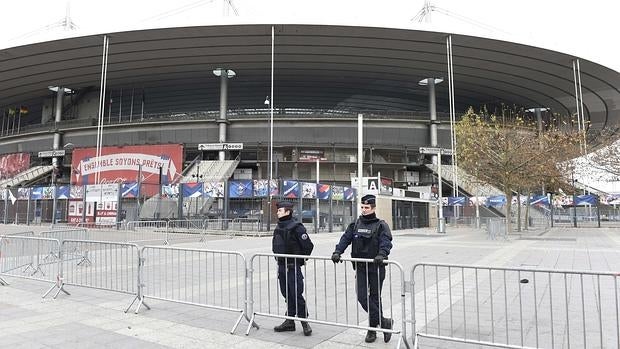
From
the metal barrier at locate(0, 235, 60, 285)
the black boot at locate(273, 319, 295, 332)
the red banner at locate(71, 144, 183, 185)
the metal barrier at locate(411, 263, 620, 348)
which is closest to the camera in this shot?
the metal barrier at locate(411, 263, 620, 348)

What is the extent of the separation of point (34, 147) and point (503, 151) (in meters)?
56.7

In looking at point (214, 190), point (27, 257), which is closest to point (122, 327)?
point (27, 257)

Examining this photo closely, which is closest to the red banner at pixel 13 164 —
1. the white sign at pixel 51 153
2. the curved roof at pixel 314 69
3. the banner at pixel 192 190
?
the white sign at pixel 51 153

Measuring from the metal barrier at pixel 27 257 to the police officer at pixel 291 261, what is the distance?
6657mm

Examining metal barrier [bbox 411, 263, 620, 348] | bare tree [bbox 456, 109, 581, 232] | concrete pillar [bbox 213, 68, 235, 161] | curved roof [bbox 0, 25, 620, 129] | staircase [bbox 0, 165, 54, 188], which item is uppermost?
curved roof [bbox 0, 25, 620, 129]

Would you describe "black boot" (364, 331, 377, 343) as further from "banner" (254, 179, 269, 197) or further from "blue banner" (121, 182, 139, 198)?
"blue banner" (121, 182, 139, 198)

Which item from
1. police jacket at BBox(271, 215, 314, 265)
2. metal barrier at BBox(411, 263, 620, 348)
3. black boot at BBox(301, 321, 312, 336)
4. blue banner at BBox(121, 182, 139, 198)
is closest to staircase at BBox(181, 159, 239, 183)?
blue banner at BBox(121, 182, 139, 198)

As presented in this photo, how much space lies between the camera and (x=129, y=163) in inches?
2030

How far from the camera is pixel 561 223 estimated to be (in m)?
40.9

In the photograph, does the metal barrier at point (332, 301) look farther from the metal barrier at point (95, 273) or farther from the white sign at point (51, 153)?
the white sign at point (51, 153)

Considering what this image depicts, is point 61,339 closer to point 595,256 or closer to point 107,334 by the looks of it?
point 107,334

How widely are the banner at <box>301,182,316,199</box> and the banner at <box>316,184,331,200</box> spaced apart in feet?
0.87

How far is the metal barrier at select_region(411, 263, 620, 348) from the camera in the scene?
5.27 meters

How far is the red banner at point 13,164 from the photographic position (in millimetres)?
58938
